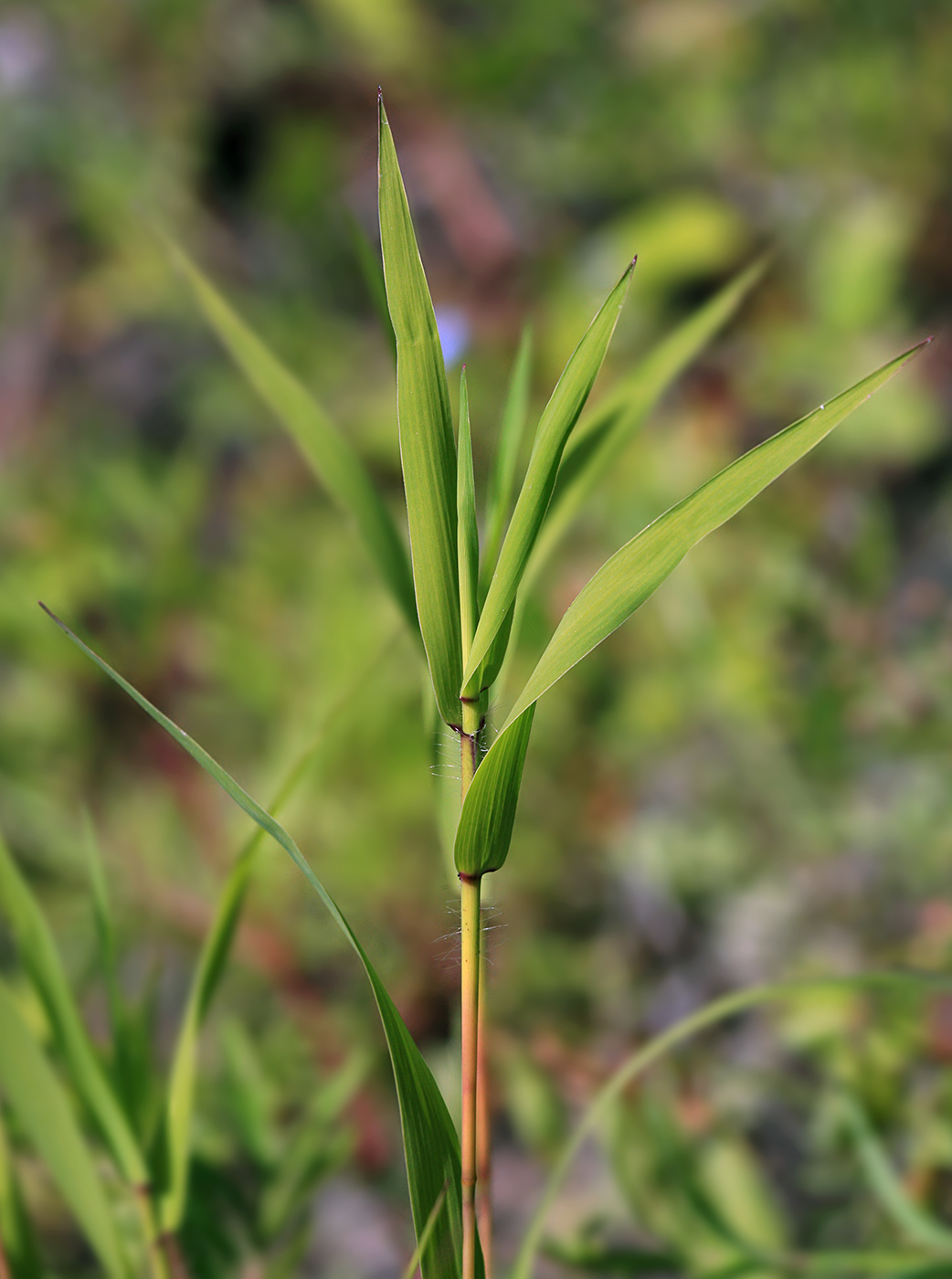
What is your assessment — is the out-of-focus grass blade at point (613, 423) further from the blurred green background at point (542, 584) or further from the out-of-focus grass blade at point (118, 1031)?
the out-of-focus grass blade at point (118, 1031)

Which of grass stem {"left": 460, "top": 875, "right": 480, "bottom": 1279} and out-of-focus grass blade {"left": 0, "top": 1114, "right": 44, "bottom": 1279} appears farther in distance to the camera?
out-of-focus grass blade {"left": 0, "top": 1114, "right": 44, "bottom": 1279}

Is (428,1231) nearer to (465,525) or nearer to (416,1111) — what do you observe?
(416,1111)

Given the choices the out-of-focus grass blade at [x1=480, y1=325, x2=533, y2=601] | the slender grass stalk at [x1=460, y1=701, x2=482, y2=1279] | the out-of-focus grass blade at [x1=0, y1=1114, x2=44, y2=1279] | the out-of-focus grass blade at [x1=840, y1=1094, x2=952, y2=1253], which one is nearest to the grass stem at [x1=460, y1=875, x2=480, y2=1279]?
the slender grass stalk at [x1=460, y1=701, x2=482, y2=1279]

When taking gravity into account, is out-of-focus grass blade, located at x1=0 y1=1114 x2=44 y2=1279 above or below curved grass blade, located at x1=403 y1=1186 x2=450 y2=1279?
above

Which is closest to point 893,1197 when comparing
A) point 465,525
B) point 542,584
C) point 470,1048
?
point 470,1048

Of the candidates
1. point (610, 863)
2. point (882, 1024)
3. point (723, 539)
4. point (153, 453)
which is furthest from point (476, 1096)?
point (153, 453)

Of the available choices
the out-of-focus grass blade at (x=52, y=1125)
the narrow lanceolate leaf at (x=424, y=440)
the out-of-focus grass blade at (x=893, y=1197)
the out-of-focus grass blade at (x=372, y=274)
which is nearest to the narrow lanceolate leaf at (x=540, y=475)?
the narrow lanceolate leaf at (x=424, y=440)

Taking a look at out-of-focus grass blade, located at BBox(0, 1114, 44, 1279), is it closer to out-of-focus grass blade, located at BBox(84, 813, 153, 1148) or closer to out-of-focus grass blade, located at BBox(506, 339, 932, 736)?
out-of-focus grass blade, located at BBox(84, 813, 153, 1148)
